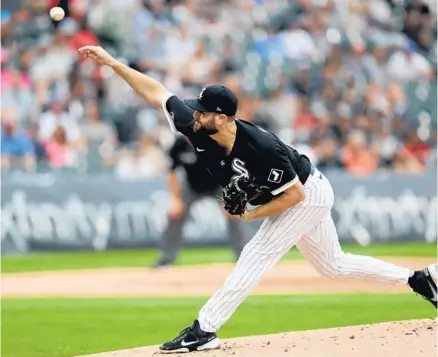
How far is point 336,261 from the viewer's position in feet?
22.9

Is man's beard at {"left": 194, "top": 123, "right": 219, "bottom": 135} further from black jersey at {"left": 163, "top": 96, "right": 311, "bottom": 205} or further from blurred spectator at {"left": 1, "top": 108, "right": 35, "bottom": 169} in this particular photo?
blurred spectator at {"left": 1, "top": 108, "right": 35, "bottom": 169}

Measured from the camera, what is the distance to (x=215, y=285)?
38.2ft

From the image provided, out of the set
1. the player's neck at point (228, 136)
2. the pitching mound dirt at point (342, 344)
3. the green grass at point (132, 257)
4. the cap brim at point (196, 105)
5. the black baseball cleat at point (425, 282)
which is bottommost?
the green grass at point (132, 257)

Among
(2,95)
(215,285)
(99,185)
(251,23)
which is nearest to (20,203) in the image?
(99,185)

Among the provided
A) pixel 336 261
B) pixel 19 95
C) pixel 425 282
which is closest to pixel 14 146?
pixel 19 95

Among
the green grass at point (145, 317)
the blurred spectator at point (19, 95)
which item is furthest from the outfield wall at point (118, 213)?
the green grass at point (145, 317)

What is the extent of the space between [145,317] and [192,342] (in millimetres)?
3034

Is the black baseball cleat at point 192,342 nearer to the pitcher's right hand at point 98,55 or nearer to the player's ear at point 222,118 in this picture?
the player's ear at point 222,118

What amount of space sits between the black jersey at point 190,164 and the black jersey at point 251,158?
A: 619 centimetres

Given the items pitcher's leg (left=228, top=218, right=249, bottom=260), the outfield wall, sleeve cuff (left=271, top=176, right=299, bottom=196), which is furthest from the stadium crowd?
sleeve cuff (left=271, top=176, right=299, bottom=196)

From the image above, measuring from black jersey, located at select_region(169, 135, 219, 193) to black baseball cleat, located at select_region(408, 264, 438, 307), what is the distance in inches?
231

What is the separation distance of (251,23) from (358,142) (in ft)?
12.7

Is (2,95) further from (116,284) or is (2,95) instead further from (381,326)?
(381,326)

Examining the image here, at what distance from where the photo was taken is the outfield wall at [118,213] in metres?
15.3
